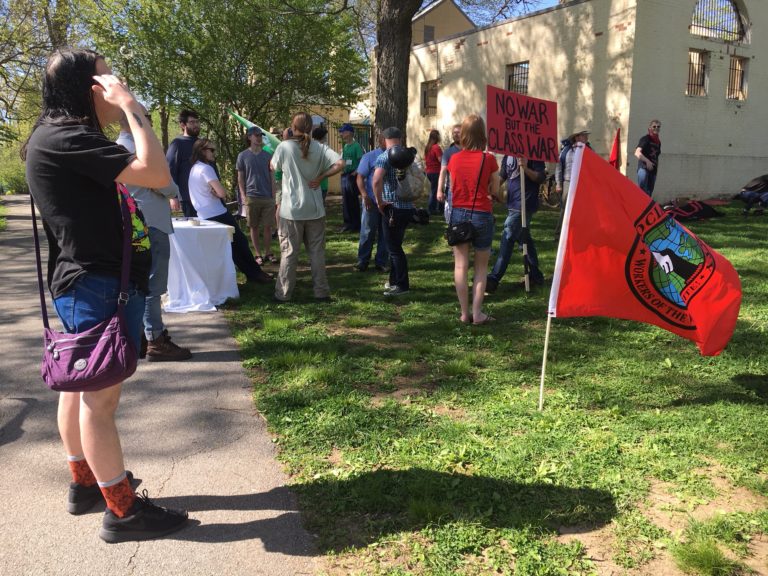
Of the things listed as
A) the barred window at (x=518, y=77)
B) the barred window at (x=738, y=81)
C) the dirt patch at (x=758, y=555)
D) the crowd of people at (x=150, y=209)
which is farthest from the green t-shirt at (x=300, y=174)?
the barred window at (x=738, y=81)

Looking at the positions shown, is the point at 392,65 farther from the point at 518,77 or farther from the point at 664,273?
the point at 664,273

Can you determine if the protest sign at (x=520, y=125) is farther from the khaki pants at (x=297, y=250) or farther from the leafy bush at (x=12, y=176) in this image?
the leafy bush at (x=12, y=176)

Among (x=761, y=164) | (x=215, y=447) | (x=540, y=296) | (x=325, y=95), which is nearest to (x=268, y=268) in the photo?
(x=540, y=296)

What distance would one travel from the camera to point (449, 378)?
4633 millimetres

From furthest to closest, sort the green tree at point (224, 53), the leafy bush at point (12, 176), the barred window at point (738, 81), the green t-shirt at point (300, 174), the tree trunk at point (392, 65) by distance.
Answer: the leafy bush at point (12, 176) < the barred window at point (738, 81) < the green tree at point (224, 53) < the tree trunk at point (392, 65) < the green t-shirt at point (300, 174)

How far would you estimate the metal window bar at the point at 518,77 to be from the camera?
61.9ft

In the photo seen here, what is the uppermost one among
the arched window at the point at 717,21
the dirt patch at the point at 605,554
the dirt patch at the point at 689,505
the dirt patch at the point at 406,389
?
the arched window at the point at 717,21

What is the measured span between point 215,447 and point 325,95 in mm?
16448

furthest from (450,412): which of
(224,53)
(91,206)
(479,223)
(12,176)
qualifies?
(12,176)

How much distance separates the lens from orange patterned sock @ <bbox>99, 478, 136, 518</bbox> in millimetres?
2656

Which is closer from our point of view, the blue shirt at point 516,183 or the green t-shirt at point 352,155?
the blue shirt at point 516,183

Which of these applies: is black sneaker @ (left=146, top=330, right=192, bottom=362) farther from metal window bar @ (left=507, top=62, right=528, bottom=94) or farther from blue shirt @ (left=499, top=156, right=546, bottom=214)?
metal window bar @ (left=507, top=62, right=528, bottom=94)

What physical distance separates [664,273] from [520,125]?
9.13ft

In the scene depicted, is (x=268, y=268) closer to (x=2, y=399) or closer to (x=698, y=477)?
(x=2, y=399)
